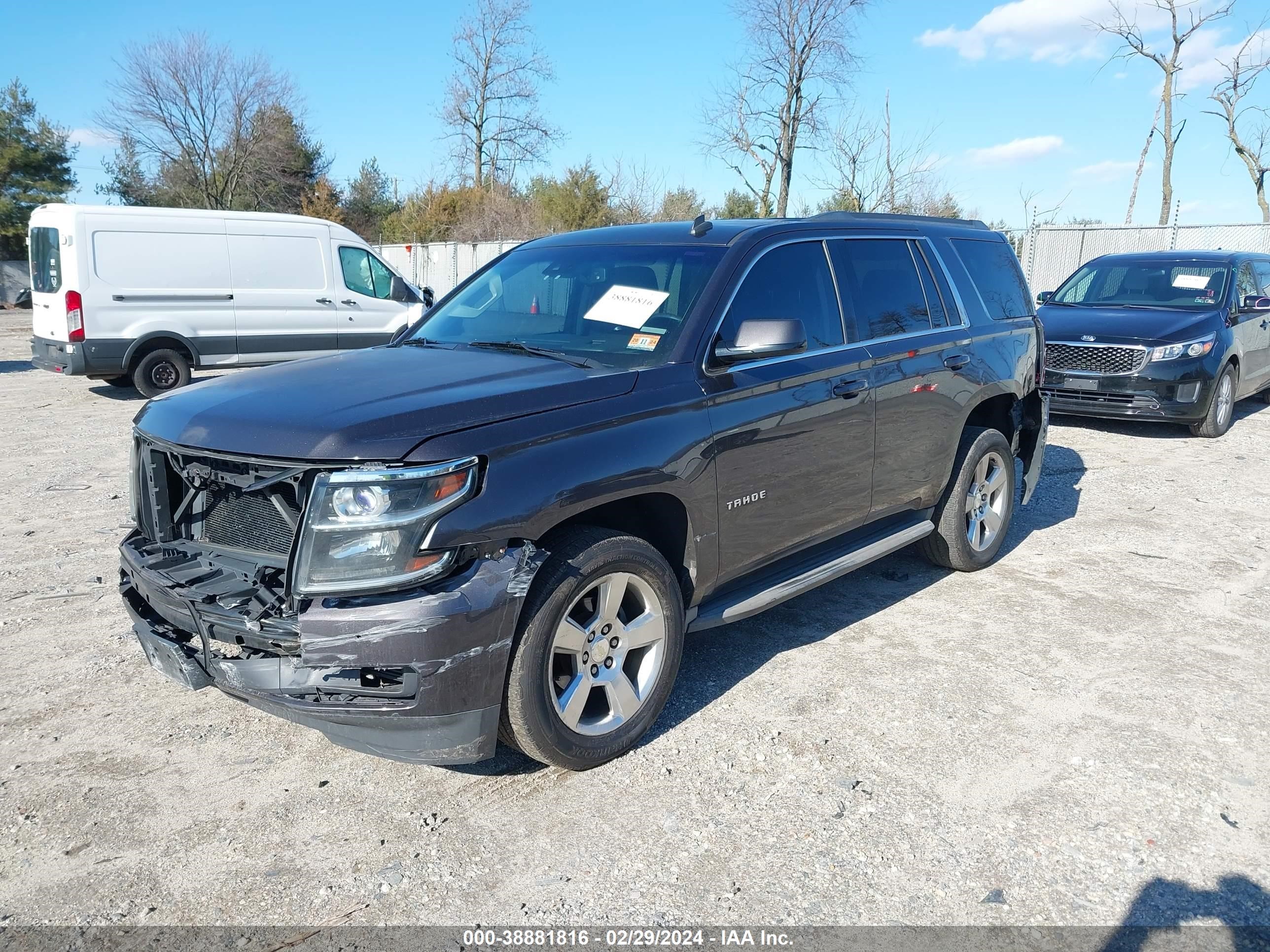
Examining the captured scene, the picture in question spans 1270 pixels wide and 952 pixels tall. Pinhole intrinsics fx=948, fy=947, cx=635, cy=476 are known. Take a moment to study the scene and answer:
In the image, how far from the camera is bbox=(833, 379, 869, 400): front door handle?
4.30 meters

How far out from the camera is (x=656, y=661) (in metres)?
3.56

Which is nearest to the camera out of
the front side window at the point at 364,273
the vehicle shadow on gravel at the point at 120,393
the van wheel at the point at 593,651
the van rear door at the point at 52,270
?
the van wheel at the point at 593,651

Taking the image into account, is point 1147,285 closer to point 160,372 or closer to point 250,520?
point 250,520

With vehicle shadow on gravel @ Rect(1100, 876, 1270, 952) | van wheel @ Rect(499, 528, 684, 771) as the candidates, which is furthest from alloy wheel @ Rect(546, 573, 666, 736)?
vehicle shadow on gravel @ Rect(1100, 876, 1270, 952)

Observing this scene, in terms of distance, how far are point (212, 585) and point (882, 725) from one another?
2.57 metres

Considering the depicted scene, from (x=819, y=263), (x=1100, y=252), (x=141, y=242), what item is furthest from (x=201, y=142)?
(x=819, y=263)

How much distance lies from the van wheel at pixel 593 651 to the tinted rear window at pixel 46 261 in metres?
11.2

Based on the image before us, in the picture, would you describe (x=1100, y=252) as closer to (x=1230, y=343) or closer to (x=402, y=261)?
(x=1230, y=343)

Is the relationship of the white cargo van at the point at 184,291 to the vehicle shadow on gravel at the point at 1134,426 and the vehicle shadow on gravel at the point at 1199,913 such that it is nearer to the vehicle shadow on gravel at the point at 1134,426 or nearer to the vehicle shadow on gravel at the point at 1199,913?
the vehicle shadow on gravel at the point at 1134,426

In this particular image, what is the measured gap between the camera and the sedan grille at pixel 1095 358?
9688 mm

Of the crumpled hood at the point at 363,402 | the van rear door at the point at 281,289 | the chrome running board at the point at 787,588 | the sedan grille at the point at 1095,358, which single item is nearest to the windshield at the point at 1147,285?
the sedan grille at the point at 1095,358

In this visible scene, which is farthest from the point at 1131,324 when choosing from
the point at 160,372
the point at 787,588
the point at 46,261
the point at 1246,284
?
the point at 46,261

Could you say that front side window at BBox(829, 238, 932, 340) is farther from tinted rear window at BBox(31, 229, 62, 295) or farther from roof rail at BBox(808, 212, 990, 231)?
tinted rear window at BBox(31, 229, 62, 295)

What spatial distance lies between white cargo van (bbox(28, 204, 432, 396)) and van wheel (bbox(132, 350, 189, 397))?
0.05 ft
